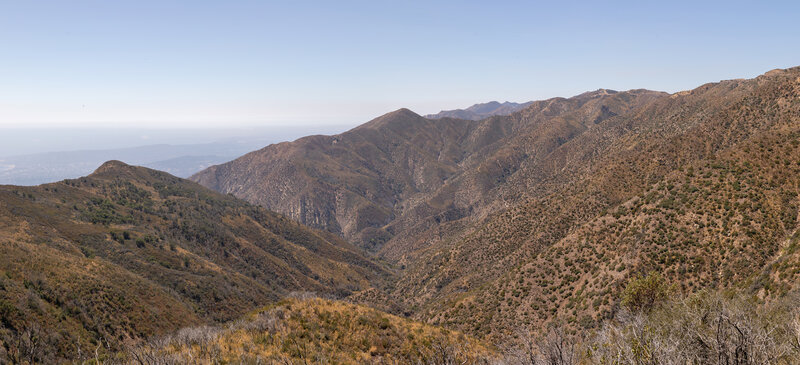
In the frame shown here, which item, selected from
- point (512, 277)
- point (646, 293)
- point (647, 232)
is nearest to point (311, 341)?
point (646, 293)

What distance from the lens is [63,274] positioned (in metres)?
34.9

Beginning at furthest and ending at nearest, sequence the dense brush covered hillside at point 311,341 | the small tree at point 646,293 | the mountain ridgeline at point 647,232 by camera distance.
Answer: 1. the mountain ridgeline at point 647,232
2. the small tree at point 646,293
3. the dense brush covered hillside at point 311,341

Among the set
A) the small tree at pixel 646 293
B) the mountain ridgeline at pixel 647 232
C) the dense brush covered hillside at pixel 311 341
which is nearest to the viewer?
the dense brush covered hillside at pixel 311 341

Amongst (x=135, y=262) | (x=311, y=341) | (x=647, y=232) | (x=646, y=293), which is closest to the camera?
(x=311, y=341)

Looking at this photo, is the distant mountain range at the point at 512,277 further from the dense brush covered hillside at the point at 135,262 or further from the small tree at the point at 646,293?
the dense brush covered hillside at the point at 135,262

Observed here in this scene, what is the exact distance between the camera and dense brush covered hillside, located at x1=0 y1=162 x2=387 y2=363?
2795 cm

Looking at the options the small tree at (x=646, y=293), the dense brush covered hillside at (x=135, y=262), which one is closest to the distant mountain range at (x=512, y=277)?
the small tree at (x=646, y=293)

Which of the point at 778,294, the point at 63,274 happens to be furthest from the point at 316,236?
the point at 778,294

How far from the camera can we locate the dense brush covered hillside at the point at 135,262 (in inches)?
1101

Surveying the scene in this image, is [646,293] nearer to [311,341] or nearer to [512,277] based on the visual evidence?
[512,277]

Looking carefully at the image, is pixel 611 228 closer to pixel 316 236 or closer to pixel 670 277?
pixel 670 277

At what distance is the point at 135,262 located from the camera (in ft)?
181

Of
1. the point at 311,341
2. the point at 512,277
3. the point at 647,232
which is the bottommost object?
the point at 512,277

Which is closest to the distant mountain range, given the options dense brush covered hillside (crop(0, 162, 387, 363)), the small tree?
the small tree
